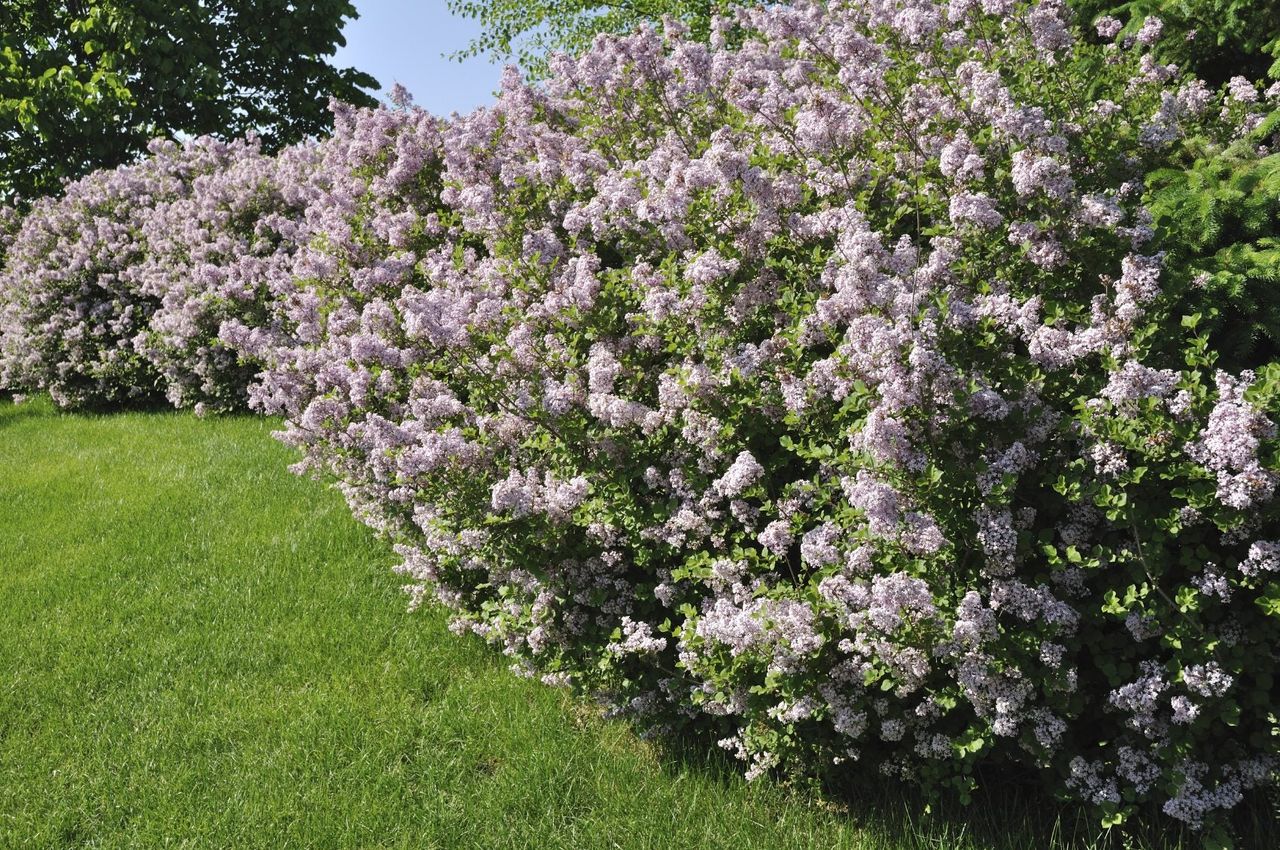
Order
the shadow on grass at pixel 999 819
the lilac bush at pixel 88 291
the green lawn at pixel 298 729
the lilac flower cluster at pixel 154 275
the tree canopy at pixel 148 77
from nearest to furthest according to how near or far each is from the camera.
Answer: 1. the shadow on grass at pixel 999 819
2. the green lawn at pixel 298 729
3. the lilac flower cluster at pixel 154 275
4. the lilac bush at pixel 88 291
5. the tree canopy at pixel 148 77

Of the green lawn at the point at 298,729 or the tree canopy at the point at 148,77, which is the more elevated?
the tree canopy at the point at 148,77

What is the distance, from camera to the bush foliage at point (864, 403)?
288cm

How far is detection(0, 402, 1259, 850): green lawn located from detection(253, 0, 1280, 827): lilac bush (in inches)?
9.0

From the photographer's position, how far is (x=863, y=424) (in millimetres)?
3064

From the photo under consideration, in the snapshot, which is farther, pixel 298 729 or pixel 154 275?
pixel 154 275

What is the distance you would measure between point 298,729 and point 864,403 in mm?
2690

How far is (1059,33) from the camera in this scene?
427cm

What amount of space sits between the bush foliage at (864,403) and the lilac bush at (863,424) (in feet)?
0.05

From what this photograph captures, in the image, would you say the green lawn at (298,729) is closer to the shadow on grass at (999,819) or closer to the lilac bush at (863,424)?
the shadow on grass at (999,819)

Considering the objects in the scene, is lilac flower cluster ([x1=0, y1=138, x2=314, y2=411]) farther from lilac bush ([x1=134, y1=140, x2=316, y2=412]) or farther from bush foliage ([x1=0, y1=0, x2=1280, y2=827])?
bush foliage ([x1=0, y1=0, x2=1280, y2=827])

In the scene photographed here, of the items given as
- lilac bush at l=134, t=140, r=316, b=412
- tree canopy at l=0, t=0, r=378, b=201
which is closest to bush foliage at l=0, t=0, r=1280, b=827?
lilac bush at l=134, t=140, r=316, b=412

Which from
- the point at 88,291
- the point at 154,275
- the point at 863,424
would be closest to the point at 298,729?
the point at 863,424

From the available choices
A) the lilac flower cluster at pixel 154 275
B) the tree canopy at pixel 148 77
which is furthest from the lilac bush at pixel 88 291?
the tree canopy at pixel 148 77

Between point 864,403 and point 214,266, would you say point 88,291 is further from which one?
point 864,403
